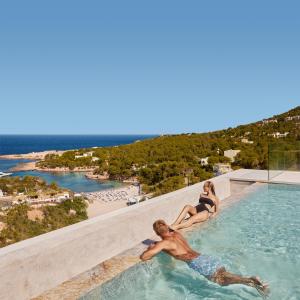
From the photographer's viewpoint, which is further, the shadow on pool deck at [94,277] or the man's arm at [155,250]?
the man's arm at [155,250]

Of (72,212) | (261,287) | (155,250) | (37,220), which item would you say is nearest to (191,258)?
(155,250)

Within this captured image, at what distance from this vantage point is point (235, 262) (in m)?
5.14

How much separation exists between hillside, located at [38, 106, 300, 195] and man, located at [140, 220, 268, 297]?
25.7 m

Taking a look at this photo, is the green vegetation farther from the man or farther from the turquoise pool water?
the man

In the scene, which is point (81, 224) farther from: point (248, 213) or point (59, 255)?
point (248, 213)

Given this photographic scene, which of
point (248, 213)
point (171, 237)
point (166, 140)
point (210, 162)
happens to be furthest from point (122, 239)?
point (166, 140)

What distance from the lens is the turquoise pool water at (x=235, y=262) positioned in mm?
4164

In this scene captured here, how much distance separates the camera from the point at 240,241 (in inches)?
243

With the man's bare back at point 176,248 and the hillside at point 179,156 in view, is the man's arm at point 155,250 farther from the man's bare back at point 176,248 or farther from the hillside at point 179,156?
the hillside at point 179,156

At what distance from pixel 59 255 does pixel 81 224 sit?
723 millimetres

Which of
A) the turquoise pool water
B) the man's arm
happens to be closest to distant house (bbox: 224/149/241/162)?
the turquoise pool water

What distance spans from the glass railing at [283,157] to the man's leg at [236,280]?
7.77 meters

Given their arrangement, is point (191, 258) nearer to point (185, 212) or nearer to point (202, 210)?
point (185, 212)

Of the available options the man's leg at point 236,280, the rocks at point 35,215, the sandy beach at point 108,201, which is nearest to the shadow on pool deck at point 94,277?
the man's leg at point 236,280
